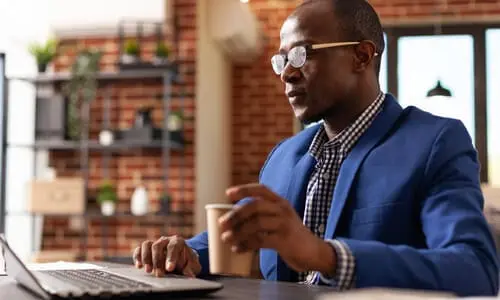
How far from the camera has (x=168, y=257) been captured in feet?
4.28

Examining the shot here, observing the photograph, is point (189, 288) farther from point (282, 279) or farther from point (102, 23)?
point (102, 23)

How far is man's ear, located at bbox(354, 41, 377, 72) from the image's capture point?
1.49 meters

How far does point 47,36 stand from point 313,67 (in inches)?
159

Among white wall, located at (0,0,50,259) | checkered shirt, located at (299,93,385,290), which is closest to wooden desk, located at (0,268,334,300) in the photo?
checkered shirt, located at (299,93,385,290)

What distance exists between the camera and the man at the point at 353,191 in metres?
1.02

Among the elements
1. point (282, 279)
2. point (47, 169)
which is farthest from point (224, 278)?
point (47, 169)

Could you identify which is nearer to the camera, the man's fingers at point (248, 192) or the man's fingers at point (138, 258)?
the man's fingers at point (248, 192)

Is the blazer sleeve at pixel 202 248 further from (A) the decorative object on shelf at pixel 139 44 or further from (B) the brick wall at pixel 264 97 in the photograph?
(B) the brick wall at pixel 264 97

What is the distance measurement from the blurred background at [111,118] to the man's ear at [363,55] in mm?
3354

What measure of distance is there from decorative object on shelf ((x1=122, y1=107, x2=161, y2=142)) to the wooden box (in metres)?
0.45

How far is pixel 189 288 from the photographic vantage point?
1.01m

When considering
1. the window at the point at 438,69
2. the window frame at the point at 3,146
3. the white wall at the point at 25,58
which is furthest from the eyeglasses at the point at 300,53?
the window at the point at 438,69

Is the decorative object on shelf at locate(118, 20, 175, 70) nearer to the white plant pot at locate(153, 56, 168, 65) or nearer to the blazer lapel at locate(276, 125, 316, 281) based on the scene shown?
the white plant pot at locate(153, 56, 168, 65)

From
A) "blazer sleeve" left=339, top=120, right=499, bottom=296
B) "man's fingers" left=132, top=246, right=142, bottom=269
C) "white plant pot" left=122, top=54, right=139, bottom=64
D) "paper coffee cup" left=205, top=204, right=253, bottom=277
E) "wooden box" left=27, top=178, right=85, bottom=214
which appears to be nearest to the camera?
"blazer sleeve" left=339, top=120, right=499, bottom=296
